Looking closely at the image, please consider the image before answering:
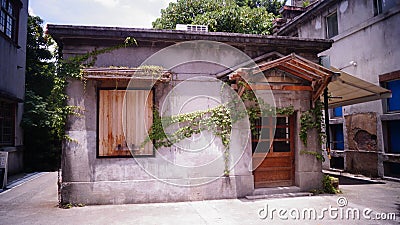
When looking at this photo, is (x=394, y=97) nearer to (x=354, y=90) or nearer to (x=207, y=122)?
(x=354, y=90)

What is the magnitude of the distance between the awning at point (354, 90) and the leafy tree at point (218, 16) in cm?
824

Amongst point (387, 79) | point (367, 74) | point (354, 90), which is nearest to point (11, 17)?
point (354, 90)

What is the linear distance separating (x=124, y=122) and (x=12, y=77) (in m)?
8.12

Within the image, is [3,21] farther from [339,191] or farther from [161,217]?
[339,191]

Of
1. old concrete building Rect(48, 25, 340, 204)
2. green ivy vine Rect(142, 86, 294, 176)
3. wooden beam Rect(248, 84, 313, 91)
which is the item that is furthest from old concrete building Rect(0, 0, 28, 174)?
wooden beam Rect(248, 84, 313, 91)

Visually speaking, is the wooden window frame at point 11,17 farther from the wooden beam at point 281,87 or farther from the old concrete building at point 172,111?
the wooden beam at point 281,87

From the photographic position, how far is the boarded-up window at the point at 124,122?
286 inches

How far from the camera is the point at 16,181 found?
1074 cm

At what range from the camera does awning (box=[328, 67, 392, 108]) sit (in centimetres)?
902

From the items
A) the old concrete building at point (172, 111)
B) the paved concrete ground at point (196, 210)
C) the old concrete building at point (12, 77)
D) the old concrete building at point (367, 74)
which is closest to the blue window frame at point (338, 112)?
the old concrete building at point (367, 74)

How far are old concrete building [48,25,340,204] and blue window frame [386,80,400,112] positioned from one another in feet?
14.1

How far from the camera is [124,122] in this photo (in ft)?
24.1

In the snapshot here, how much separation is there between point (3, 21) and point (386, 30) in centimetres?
1452

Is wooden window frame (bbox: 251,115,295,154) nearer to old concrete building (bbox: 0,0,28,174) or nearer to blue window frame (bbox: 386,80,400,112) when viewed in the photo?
blue window frame (bbox: 386,80,400,112)
